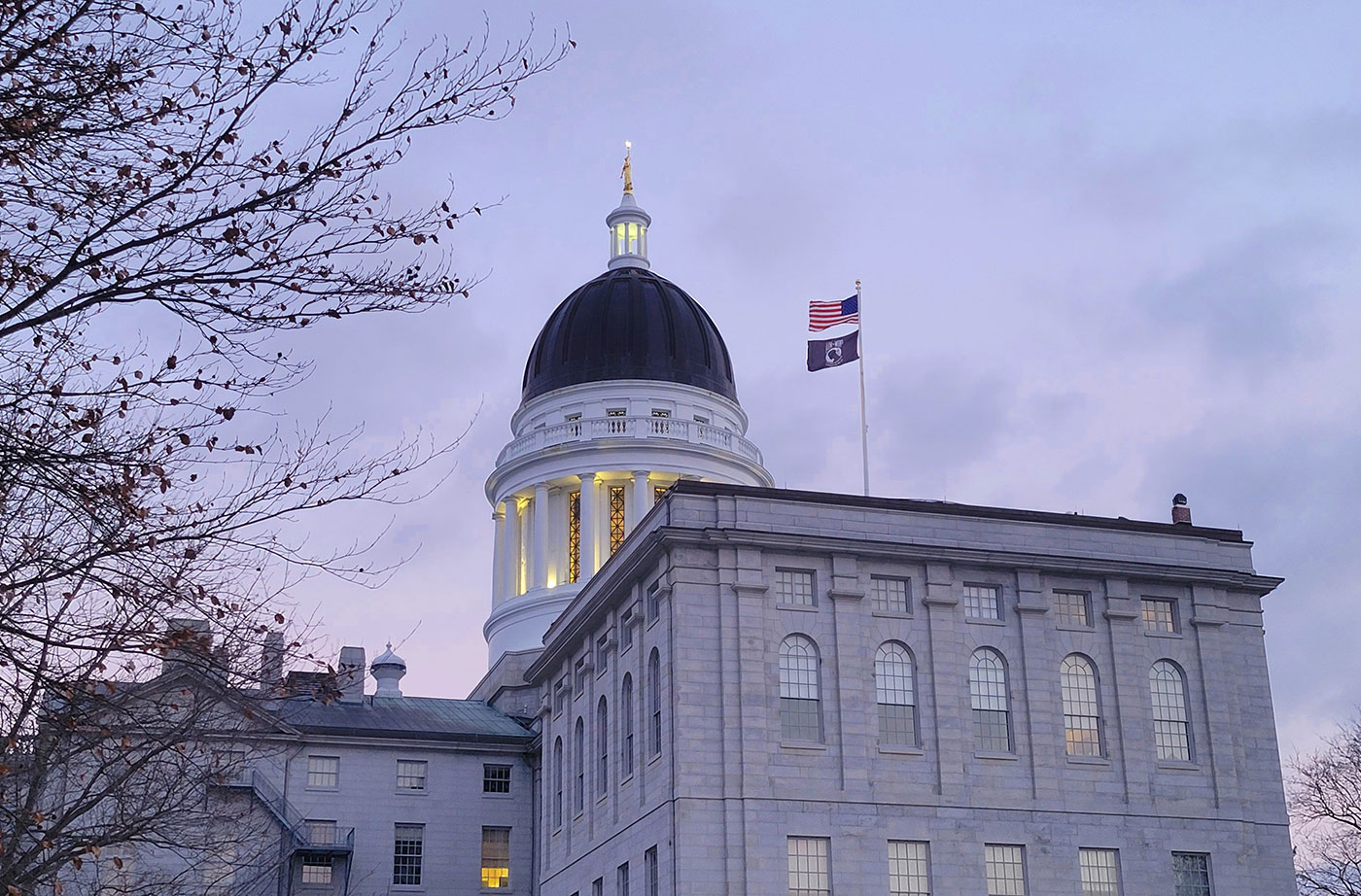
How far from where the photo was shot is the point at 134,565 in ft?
50.8

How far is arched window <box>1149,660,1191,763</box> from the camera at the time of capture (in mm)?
50969

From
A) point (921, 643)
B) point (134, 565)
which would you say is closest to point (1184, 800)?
point (921, 643)

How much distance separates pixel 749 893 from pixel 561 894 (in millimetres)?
14475

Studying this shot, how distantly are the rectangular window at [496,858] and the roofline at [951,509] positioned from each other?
920 inches

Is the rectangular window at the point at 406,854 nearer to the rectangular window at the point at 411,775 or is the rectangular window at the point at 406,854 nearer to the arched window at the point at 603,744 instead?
the rectangular window at the point at 411,775

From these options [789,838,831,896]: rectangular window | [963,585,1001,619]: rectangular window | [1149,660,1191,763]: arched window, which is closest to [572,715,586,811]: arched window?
[789,838,831,896]: rectangular window

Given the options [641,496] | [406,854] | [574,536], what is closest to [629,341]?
[641,496]

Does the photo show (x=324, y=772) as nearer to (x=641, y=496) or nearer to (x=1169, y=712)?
(x=641, y=496)

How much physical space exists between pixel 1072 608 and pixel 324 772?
3176 centimetres

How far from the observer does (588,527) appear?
77375mm

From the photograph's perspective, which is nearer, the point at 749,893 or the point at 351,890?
the point at 749,893

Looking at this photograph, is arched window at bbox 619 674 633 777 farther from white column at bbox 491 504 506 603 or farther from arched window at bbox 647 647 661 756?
white column at bbox 491 504 506 603

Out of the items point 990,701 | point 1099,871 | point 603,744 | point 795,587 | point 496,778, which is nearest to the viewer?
point 1099,871

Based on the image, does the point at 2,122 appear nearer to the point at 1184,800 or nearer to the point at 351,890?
the point at 1184,800
